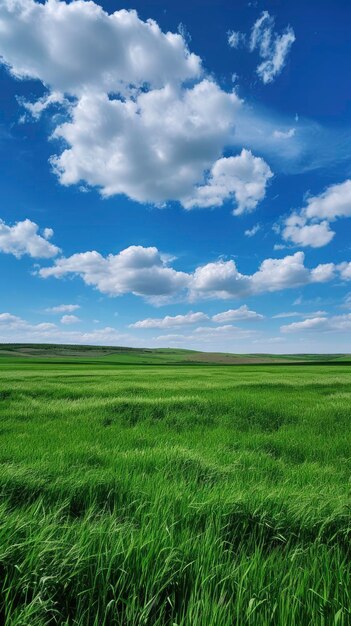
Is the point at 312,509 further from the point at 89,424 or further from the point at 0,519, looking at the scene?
the point at 89,424

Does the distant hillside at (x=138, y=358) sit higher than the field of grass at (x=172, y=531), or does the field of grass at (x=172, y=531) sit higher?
the field of grass at (x=172, y=531)

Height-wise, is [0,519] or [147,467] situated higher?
[0,519]

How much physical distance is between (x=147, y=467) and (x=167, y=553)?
2.69 m

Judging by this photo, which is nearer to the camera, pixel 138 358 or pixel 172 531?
pixel 172 531

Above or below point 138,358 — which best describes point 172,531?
above

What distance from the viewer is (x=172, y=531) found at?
3025 mm

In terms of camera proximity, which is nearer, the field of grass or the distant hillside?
the field of grass

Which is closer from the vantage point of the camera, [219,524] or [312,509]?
[219,524]

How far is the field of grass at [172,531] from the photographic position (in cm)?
221

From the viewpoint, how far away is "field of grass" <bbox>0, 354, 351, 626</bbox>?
221 cm

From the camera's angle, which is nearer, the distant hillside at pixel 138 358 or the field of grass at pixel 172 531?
the field of grass at pixel 172 531

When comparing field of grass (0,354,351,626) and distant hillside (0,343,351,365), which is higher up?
field of grass (0,354,351,626)

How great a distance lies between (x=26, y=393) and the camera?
15516mm

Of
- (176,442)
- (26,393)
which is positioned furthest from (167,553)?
(26,393)
